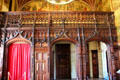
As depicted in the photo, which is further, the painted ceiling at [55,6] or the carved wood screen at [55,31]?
the painted ceiling at [55,6]

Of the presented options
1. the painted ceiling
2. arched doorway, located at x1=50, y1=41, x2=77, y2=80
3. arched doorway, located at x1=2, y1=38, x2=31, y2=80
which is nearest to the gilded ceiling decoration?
the painted ceiling

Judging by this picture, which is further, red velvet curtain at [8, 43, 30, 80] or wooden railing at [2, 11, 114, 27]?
wooden railing at [2, 11, 114, 27]

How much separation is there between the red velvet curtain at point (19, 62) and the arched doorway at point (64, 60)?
3.69 meters

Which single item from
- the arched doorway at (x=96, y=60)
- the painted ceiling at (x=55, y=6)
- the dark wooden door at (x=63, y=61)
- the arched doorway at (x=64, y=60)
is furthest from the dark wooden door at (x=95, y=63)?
the painted ceiling at (x=55, y=6)

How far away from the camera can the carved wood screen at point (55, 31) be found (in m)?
6.85

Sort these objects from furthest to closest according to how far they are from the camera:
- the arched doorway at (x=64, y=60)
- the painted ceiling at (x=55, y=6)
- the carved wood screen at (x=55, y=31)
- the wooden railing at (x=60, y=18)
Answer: the painted ceiling at (x=55, y=6)
the arched doorway at (x=64, y=60)
the wooden railing at (x=60, y=18)
the carved wood screen at (x=55, y=31)

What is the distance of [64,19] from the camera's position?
7289 mm

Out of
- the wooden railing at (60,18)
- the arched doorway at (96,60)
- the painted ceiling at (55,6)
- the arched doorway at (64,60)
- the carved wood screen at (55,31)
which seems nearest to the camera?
the carved wood screen at (55,31)

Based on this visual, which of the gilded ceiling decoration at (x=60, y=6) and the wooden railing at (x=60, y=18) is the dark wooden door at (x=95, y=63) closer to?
the gilded ceiling decoration at (x=60, y=6)

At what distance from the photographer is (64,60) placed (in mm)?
10758

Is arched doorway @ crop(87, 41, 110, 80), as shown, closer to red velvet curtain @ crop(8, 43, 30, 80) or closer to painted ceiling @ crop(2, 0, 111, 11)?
painted ceiling @ crop(2, 0, 111, 11)

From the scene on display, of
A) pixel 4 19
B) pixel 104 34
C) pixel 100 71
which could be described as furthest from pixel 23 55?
pixel 100 71

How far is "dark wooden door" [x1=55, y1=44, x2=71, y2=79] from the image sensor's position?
34.8 ft

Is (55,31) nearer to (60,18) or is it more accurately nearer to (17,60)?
(60,18)
